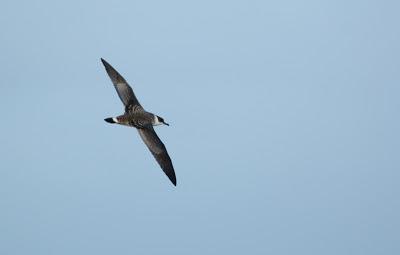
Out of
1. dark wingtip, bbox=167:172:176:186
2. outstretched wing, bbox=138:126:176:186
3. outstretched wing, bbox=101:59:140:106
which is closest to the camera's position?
dark wingtip, bbox=167:172:176:186

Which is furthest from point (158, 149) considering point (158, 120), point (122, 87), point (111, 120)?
point (122, 87)

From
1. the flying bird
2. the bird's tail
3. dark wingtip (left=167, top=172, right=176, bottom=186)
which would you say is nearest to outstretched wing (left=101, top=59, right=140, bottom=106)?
the flying bird

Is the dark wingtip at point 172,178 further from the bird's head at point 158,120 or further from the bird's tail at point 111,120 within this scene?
the bird's tail at point 111,120

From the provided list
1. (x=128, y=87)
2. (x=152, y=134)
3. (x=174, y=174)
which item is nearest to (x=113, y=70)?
(x=128, y=87)

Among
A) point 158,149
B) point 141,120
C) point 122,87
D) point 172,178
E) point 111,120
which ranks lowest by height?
point 172,178

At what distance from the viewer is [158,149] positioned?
2764 cm

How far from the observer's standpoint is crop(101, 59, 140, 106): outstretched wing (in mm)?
28062

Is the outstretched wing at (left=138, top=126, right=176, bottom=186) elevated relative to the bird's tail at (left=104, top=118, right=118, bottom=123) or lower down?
lower down

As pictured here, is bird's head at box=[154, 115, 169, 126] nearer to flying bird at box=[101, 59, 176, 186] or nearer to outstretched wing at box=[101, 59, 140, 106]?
flying bird at box=[101, 59, 176, 186]

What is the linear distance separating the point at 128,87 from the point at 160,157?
307cm

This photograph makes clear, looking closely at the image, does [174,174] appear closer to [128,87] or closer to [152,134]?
[152,134]

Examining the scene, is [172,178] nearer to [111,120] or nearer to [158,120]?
[158,120]

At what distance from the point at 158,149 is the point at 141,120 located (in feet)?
4.32

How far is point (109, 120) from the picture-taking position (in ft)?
90.2
